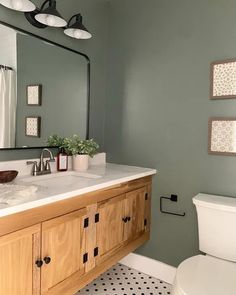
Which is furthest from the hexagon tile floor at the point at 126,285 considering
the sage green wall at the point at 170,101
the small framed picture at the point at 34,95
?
the small framed picture at the point at 34,95

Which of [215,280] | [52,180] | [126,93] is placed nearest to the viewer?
[215,280]

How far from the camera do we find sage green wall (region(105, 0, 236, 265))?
5.94 ft

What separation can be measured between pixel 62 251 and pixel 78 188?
33 centimetres

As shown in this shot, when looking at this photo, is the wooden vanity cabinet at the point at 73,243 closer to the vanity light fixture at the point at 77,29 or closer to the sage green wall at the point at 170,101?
the sage green wall at the point at 170,101

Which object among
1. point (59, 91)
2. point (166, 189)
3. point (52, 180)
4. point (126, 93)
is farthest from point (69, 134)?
point (166, 189)

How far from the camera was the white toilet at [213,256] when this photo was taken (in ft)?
4.10

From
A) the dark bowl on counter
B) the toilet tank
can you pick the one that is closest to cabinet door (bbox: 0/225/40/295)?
the dark bowl on counter

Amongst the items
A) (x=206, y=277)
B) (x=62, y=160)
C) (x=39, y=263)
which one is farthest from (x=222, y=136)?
(x=39, y=263)

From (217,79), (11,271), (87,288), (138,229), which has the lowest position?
(87,288)

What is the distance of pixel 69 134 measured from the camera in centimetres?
204

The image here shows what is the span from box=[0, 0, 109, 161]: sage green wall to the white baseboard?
3.49ft

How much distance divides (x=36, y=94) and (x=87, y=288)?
1.48 metres

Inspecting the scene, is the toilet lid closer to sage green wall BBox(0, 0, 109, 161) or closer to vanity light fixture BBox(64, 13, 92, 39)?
sage green wall BBox(0, 0, 109, 161)

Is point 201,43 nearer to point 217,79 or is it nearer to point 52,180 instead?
point 217,79
